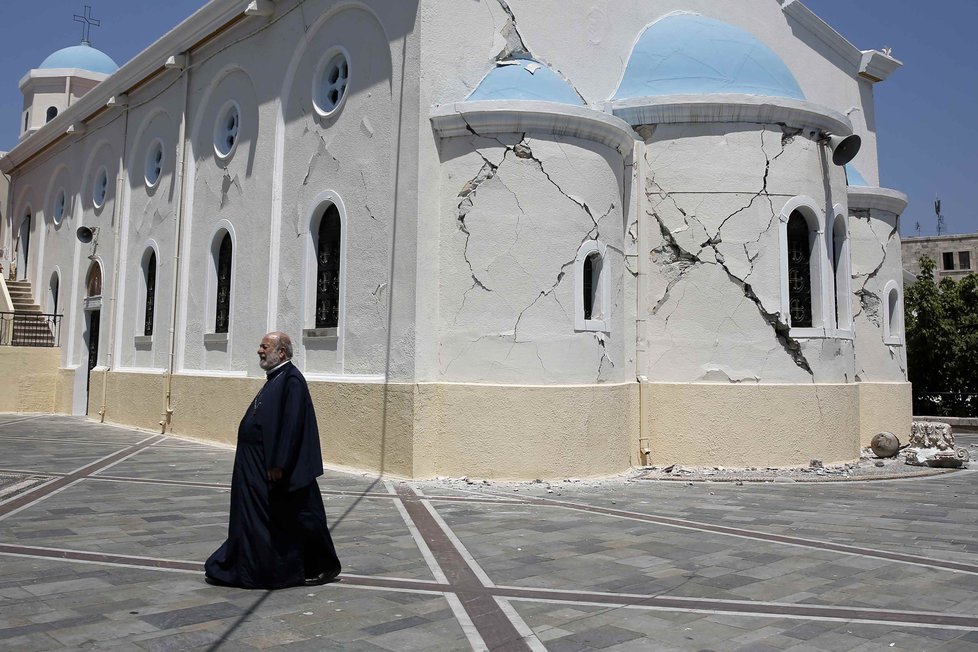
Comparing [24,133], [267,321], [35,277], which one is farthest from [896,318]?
[24,133]

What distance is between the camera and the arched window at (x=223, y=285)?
51.5 feet

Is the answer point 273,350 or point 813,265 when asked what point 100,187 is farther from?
point 273,350

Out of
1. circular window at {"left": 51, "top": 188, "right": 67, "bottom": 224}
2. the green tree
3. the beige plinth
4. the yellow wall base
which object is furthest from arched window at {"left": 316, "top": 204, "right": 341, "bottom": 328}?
the green tree

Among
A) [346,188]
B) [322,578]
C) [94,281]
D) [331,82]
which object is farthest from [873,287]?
[94,281]

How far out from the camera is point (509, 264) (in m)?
10.7

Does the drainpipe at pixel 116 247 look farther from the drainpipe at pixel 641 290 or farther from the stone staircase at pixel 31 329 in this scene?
the drainpipe at pixel 641 290

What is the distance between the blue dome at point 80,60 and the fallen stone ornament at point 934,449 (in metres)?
28.9

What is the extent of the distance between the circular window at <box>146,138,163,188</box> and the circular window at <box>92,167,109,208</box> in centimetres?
321

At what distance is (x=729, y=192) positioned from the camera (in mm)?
12234

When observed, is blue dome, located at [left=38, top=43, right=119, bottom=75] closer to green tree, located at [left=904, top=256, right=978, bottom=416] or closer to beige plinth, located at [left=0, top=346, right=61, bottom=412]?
beige plinth, located at [left=0, top=346, right=61, bottom=412]

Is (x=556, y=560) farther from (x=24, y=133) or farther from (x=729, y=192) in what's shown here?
(x=24, y=133)

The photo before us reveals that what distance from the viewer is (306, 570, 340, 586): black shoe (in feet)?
18.2

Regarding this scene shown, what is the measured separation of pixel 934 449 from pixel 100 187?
67.3ft

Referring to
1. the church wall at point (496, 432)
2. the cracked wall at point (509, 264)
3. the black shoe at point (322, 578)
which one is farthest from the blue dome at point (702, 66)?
the black shoe at point (322, 578)
